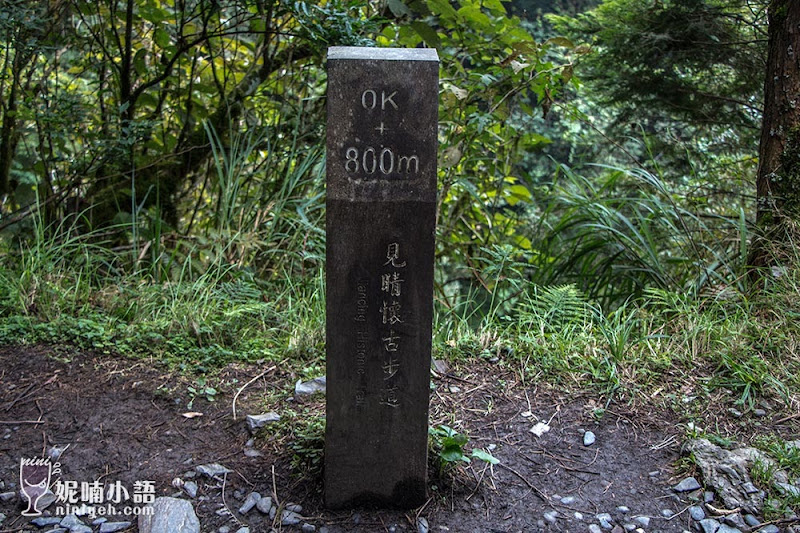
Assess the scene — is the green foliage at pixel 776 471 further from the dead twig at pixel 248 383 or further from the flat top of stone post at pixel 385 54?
the dead twig at pixel 248 383

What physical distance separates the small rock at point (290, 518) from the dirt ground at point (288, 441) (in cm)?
3

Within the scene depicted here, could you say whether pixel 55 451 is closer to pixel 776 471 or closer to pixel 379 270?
pixel 379 270

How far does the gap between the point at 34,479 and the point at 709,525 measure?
7.56 feet

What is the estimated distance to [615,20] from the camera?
4648mm

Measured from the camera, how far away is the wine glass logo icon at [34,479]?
210 cm

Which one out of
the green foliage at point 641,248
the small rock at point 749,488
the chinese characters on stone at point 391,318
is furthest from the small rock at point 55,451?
the green foliage at point 641,248

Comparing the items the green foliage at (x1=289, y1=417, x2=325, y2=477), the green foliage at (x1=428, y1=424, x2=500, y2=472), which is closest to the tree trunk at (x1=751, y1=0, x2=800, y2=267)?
the green foliage at (x1=428, y1=424, x2=500, y2=472)

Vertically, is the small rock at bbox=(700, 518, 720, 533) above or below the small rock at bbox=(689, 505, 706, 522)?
below

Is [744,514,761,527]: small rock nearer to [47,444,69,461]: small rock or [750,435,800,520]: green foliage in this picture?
[750,435,800,520]: green foliage

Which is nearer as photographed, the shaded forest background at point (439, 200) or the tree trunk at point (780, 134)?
the shaded forest background at point (439, 200)

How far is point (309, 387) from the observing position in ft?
9.29

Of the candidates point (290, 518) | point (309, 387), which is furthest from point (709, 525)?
point (309, 387)

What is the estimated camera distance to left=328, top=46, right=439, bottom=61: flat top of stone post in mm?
1834

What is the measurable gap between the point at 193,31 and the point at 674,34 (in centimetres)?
323
